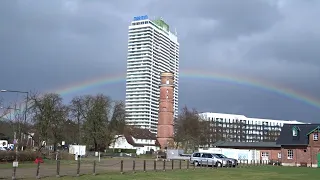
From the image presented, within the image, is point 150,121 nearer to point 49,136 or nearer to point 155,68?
point 155,68

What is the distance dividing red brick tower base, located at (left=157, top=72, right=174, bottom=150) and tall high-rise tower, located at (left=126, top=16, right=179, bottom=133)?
8586 mm

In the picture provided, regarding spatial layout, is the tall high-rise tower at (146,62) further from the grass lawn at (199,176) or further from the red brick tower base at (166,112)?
the grass lawn at (199,176)

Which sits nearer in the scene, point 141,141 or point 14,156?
point 14,156

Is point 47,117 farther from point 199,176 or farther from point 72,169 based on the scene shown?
point 199,176

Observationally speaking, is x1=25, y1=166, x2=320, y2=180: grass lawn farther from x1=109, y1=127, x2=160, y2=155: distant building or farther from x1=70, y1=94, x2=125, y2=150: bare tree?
x1=109, y1=127, x2=160, y2=155: distant building

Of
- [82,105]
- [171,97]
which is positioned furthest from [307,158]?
[171,97]

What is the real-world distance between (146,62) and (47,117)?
220 feet

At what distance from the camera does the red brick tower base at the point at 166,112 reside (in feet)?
426

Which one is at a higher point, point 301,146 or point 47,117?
point 47,117

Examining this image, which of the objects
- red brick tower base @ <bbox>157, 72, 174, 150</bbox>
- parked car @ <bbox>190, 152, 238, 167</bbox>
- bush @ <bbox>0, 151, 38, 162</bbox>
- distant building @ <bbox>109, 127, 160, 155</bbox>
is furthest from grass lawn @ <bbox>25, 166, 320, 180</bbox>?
distant building @ <bbox>109, 127, 160, 155</bbox>

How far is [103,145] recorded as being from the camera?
9531 cm

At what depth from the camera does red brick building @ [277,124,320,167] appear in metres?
75.9

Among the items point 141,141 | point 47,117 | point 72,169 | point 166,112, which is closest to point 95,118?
point 47,117

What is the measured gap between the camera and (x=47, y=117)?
7706 centimetres
